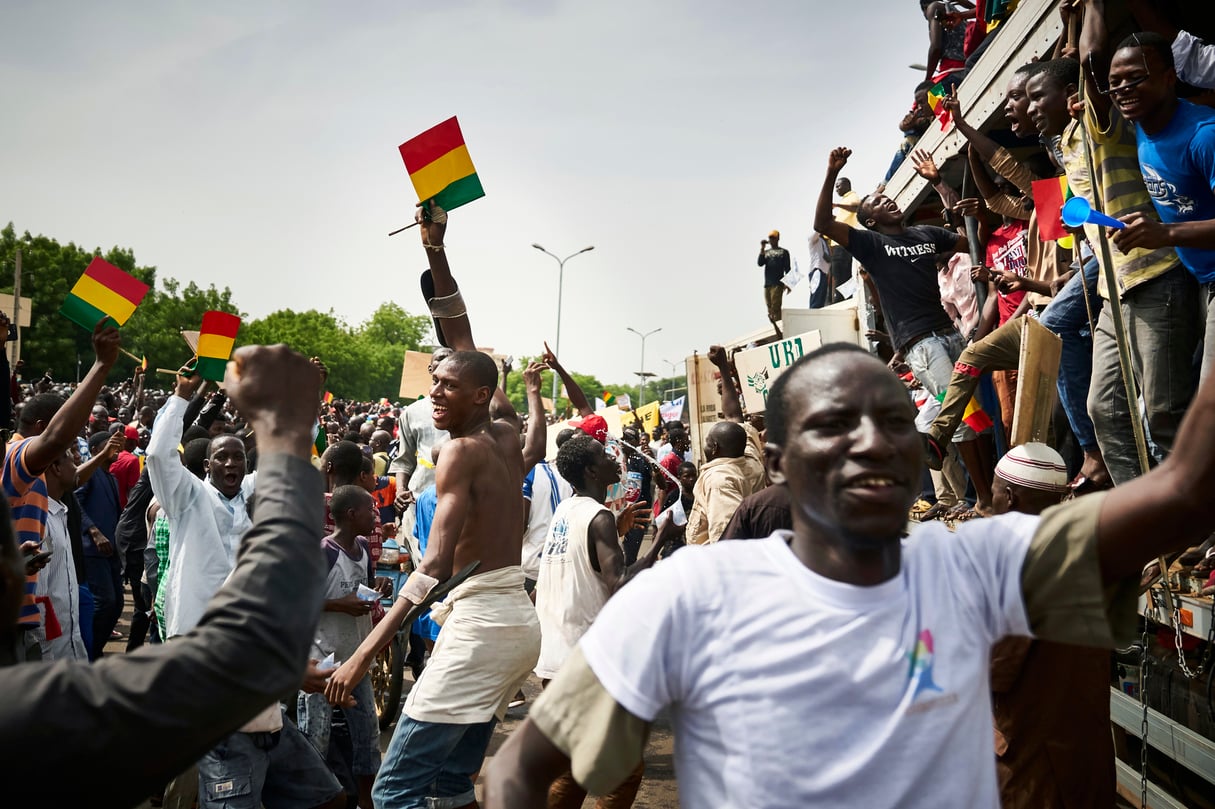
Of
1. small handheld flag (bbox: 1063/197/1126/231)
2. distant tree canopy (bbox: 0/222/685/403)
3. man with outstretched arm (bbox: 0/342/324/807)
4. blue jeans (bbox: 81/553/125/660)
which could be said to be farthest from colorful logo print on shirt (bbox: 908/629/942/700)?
distant tree canopy (bbox: 0/222/685/403)

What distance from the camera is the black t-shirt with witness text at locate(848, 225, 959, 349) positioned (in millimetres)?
6297

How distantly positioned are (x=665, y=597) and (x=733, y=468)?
480 cm

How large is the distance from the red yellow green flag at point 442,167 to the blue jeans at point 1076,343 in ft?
9.88

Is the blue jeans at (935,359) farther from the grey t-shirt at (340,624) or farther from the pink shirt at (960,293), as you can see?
the grey t-shirt at (340,624)

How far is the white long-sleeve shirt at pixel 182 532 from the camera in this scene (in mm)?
4305

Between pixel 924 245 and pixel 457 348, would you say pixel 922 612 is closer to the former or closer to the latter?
pixel 457 348

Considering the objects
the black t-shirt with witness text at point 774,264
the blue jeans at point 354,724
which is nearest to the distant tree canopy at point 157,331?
the black t-shirt with witness text at point 774,264

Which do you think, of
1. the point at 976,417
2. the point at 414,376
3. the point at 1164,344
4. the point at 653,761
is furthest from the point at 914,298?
the point at 414,376

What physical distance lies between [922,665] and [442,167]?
3.78 m

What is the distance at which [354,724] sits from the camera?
4.76 meters

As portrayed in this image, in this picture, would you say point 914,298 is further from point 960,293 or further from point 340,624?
point 340,624

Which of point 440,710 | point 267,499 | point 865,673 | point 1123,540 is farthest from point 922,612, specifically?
point 440,710

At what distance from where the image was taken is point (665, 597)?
165 cm

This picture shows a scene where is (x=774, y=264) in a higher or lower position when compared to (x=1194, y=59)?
higher
